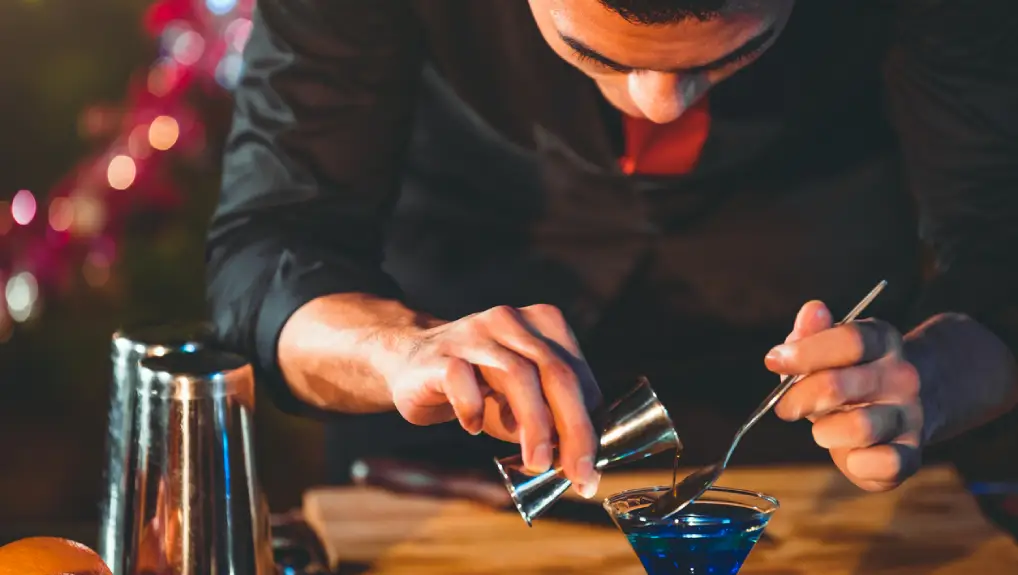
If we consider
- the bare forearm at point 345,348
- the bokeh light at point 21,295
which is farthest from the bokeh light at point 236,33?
the bare forearm at point 345,348

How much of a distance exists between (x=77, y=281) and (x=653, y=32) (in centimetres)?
202

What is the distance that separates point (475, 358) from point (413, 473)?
509 mm

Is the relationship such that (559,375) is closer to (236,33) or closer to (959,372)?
(959,372)

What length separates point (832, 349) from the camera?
123 centimetres

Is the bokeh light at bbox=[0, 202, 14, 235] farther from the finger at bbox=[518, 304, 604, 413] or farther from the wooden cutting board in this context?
the finger at bbox=[518, 304, 604, 413]

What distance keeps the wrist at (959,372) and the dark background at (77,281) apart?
1.77 metres

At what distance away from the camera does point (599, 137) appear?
179 cm

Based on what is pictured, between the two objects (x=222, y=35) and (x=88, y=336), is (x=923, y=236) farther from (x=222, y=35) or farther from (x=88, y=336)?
(x=88, y=336)

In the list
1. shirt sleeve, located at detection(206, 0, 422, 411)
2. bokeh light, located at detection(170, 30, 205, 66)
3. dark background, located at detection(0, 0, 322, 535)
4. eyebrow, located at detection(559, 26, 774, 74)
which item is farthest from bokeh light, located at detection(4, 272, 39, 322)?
eyebrow, located at detection(559, 26, 774, 74)

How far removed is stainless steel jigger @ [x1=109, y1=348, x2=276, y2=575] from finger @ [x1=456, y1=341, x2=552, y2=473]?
0.27 meters

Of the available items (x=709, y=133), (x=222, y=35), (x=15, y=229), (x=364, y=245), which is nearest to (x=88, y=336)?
(x=15, y=229)

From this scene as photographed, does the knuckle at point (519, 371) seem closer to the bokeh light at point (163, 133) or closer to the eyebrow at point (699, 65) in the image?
the eyebrow at point (699, 65)

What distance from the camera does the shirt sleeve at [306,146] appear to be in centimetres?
162

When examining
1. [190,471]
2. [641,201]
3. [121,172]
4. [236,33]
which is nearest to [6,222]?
[121,172]
